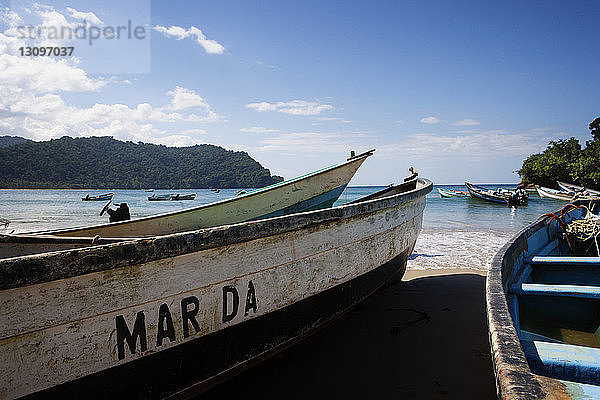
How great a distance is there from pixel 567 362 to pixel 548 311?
99.5 inches

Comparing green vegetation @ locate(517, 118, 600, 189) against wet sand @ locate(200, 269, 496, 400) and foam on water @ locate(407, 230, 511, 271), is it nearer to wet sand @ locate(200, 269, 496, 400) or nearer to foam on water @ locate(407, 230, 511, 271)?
foam on water @ locate(407, 230, 511, 271)

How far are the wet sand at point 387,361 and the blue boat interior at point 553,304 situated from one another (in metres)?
0.58

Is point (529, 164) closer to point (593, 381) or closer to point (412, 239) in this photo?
point (412, 239)

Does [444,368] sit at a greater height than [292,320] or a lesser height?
lesser

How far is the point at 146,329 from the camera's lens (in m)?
1.97

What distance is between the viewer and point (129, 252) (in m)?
1.84

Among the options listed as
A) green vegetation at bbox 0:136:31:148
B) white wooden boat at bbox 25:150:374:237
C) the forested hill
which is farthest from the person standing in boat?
green vegetation at bbox 0:136:31:148

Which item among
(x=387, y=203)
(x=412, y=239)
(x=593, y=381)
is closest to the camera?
(x=593, y=381)

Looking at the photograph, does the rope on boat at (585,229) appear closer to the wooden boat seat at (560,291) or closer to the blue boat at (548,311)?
the blue boat at (548,311)

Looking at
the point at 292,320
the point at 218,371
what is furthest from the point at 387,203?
the point at 218,371

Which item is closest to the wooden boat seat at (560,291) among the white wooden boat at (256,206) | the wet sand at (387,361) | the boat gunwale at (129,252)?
the wet sand at (387,361)

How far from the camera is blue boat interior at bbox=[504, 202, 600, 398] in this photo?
1.58 metres

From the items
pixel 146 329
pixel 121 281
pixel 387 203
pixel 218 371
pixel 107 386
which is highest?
pixel 387 203

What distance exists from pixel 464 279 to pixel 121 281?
577 centimetres
